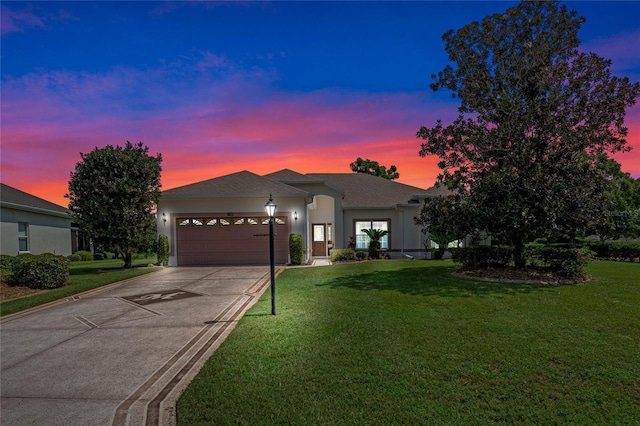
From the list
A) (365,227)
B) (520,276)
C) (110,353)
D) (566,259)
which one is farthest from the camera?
(365,227)

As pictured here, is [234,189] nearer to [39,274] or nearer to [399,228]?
[39,274]

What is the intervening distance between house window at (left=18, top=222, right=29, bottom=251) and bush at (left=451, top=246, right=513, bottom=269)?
23124 millimetres

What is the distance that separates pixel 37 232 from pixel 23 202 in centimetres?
208

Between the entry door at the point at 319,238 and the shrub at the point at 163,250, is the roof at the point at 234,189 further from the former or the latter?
the entry door at the point at 319,238

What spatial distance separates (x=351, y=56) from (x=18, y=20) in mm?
10147

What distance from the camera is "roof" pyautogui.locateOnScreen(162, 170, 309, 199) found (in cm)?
1748

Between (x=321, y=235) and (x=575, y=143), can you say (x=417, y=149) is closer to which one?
(x=575, y=143)

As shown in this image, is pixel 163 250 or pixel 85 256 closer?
pixel 163 250

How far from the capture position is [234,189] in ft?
59.3

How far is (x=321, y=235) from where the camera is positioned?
22.2 m

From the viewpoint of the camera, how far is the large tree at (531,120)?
1063cm

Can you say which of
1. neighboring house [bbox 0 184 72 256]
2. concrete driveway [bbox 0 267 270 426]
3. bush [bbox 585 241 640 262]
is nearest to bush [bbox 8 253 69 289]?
concrete driveway [bbox 0 267 270 426]

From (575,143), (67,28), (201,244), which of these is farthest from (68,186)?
(575,143)

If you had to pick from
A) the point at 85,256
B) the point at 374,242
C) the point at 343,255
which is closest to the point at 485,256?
the point at 343,255
